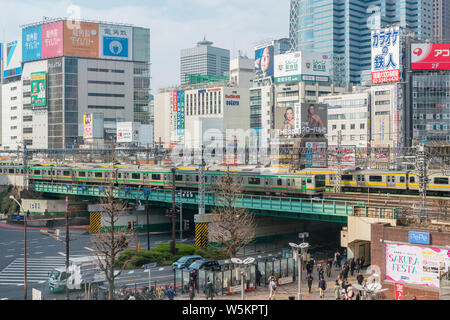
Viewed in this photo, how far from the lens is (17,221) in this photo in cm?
6562

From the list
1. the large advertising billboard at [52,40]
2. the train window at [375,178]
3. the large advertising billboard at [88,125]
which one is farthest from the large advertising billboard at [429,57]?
the large advertising billboard at [52,40]

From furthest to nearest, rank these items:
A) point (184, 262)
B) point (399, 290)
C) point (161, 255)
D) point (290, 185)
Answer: point (290, 185)
point (161, 255)
point (184, 262)
point (399, 290)

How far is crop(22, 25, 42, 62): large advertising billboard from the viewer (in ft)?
474

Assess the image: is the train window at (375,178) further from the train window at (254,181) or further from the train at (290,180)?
the train window at (254,181)

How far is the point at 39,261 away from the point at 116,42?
10849 cm

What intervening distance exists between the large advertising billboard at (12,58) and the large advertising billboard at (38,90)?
1183 cm

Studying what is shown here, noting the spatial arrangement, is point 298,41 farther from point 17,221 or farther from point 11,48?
point 17,221

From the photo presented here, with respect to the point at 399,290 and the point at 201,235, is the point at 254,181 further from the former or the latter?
the point at 399,290

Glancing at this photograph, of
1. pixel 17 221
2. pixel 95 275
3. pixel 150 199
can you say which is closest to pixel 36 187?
pixel 17 221

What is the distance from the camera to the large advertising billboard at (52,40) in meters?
138

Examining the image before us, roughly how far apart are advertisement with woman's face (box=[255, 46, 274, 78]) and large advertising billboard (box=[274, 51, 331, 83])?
17990 millimetres

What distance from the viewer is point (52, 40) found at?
141m

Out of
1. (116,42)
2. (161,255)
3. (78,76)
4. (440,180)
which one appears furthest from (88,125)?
(440,180)
